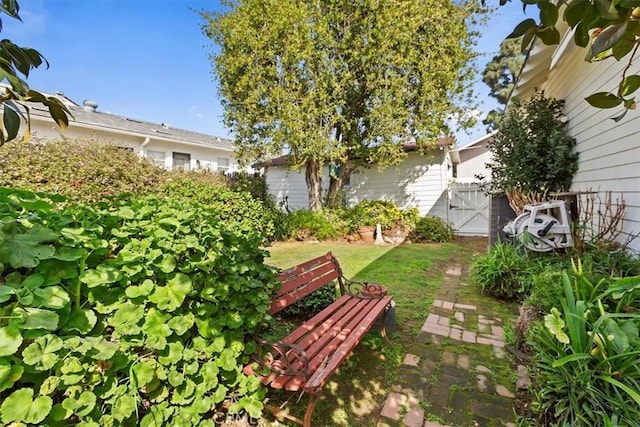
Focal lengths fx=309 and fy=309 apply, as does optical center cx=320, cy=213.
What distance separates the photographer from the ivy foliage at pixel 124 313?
1.26 meters

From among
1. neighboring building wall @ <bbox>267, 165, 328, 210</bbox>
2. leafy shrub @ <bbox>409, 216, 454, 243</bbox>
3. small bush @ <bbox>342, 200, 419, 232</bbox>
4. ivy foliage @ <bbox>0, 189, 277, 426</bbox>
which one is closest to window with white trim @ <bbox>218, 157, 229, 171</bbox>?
neighboring building wall @ <bbox>267, 165, 328, 210</bbox>

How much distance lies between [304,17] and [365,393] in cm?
848

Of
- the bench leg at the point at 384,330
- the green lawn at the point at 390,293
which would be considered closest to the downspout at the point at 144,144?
the green lawn at the point at 390,293

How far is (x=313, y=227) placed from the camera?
33.1 ft

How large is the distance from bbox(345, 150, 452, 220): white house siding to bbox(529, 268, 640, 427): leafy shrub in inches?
362

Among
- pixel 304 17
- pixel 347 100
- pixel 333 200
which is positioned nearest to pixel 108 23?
pixel 304 17

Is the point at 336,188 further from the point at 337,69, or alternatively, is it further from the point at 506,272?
the point at 506,272

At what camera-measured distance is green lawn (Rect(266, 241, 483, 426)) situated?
239cm

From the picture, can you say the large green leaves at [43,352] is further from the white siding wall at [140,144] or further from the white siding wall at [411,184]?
the white siding wall at [411,184]

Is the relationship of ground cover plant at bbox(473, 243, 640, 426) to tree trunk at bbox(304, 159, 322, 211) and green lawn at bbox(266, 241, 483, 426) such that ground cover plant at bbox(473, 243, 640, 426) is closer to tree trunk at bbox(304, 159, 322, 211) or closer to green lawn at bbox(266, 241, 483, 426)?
green lawn at bbox(266, 241, 483, 426)

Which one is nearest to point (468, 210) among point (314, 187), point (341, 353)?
point (314, 187)

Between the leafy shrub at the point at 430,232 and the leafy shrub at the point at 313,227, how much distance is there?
238cm

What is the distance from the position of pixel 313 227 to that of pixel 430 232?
3745 mm

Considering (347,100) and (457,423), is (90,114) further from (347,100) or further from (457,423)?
(457,423)
